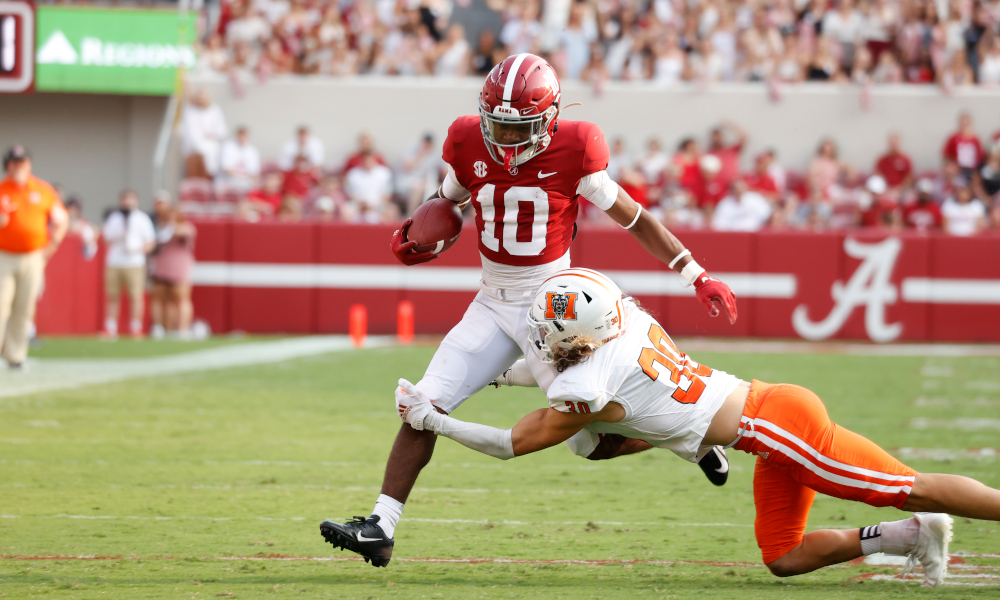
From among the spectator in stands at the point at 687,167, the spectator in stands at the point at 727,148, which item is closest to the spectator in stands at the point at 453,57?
the spectator in stands at the point at 687,167

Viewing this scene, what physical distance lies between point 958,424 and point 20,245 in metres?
6.89

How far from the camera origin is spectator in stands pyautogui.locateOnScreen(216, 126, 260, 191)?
45.0 feet

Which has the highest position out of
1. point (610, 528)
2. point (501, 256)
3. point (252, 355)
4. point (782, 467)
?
point (501, 256)

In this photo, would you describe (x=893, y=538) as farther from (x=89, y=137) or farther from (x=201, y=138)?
(x=89, y=137)

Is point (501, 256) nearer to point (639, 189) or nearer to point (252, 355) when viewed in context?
point (252, 355)

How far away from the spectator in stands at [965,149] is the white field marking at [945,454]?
8.70m

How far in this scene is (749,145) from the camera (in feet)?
48.4

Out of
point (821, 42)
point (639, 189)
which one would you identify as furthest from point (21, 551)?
point (821, 42)

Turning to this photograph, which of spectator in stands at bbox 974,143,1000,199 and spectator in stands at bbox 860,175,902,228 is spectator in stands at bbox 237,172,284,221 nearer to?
spectator in stands at bbox 860,175,902,228

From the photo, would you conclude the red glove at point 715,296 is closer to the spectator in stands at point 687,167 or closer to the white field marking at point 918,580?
A: the white field marking at point 918,580

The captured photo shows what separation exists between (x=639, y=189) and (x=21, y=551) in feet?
31.2

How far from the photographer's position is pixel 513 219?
3982 millimetres

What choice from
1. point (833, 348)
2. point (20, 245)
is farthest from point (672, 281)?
point (20, 245)

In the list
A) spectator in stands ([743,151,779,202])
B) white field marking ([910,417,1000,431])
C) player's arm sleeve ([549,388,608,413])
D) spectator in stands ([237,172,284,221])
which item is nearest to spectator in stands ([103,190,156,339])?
spectator in stands ([237,172,284,221])
